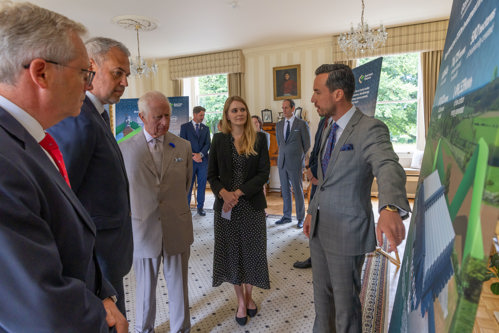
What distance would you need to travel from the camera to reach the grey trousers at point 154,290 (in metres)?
1.89

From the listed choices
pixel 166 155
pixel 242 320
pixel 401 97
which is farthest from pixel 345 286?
pixel 401 97

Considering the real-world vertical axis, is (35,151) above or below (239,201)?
above

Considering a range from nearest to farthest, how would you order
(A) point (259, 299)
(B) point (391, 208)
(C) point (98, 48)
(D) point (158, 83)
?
1. (B) point (391, 208)
2. (C) point (98, 48)
3. (A) point (259, 299)
4. (D) point (158, 83)

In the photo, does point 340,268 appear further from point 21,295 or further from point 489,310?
point 489,310

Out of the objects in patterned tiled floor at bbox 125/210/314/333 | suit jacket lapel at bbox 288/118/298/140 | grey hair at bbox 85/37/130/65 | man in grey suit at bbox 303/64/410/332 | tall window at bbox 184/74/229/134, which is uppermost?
tall window at bbox 184/74/229/134

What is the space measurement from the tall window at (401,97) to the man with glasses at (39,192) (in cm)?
678

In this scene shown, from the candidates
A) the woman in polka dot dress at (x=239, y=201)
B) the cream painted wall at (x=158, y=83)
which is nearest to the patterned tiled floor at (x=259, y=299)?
the woman in polka dot dress at (x=239, y=201)

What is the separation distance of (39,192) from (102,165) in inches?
27.4

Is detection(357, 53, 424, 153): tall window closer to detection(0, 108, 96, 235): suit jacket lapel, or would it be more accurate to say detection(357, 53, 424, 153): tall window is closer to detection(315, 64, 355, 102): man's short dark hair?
detection(315, 64, 355, 102): man's short dark hair

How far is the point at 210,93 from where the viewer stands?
8336 mm

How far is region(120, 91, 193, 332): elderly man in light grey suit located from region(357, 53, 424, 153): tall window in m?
5.90

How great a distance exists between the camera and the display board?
1.34 feet

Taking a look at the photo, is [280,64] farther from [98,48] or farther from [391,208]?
[391,208]

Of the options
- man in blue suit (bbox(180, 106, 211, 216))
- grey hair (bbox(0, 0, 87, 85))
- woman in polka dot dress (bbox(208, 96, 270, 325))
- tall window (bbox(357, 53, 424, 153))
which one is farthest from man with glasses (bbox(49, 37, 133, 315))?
tall window (bbox(357, 53, 424, 153))
